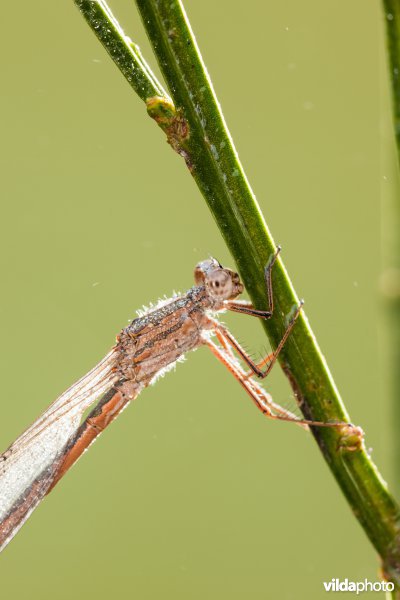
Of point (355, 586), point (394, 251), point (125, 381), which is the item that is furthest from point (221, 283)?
point (394, 251)

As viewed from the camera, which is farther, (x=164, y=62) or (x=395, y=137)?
(x=164, y=62)

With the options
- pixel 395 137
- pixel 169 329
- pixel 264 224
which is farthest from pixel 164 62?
pixel 169 329

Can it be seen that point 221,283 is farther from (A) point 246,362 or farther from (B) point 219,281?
(A) point 246,362

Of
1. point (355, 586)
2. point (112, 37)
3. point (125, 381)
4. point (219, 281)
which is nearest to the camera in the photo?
point (112, 37)

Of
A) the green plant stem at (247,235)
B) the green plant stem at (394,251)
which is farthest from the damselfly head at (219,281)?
the green plant stem at (394,251)

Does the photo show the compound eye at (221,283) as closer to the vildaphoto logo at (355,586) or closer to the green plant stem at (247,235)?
the green plant stem at (247,235)

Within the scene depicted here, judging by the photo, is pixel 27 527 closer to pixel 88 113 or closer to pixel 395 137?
pixel 88 113

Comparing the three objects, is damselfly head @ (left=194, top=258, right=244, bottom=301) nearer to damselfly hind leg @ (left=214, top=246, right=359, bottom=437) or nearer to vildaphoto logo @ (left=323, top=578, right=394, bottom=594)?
damselfly hind leg @ (left=214, top=246, right=359, bottom=437)
